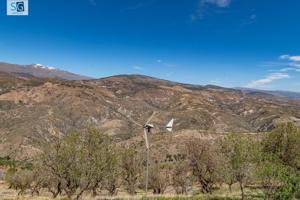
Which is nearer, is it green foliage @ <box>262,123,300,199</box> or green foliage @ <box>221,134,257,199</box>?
green foliage @ <box>221,134,257,199</box>

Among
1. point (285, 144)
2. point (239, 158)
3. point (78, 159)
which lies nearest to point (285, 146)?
point (285, 144)

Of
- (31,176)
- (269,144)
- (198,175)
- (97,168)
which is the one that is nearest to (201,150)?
(198,175)

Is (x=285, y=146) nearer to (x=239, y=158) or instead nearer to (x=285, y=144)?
(x=285, y=144)

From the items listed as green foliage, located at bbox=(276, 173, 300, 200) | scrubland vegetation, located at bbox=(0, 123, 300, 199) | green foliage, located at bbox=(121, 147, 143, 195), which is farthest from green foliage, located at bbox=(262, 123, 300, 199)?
green foliage, located at bbox=(121, 147, 143, 195)

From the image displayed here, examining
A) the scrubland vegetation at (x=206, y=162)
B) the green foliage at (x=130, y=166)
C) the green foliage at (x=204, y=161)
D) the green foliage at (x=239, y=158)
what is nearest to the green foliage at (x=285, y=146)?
the scrubland vegetation at (x=206, y=162)

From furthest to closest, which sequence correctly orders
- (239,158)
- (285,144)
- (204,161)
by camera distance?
(204,161) → (285,144) → (239,158)

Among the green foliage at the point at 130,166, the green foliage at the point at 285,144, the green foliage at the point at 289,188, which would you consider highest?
the green foliage at the point at 285,144

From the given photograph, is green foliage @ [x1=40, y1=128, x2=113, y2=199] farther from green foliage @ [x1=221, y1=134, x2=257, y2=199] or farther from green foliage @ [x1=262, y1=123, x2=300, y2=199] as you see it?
green foliage @ [x1=262, y1=123, x2=300, y2=199]

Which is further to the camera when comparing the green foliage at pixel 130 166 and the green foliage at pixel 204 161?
the green foliage at pixel 130 166

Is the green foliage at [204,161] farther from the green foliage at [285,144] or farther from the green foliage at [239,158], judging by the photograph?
the green foliage at [239,158]

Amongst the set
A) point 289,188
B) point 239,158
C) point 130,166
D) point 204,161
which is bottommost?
→ point 130,166

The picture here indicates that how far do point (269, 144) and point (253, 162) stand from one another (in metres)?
18.8

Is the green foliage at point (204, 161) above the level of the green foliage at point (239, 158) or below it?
below

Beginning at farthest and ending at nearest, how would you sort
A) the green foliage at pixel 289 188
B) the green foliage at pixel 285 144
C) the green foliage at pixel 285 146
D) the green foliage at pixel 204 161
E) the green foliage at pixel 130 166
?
the green foliage at pixel 130 166 → the green foliage at pixel 204 161 → the green foliage at pixel 285 144 → the green foliage at pixel 285 146 → the green foliage at pixel 289 188
